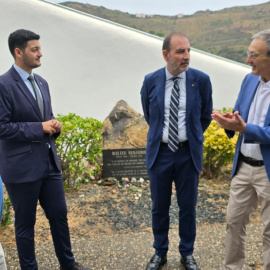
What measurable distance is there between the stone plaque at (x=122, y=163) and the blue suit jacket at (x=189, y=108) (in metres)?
2.88

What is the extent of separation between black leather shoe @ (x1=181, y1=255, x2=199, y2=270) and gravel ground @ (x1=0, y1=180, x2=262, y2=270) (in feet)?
0.36

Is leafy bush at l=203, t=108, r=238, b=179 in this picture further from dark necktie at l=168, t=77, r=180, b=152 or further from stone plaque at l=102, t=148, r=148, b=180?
dark necktie at l=168, t=77, r=180, b=152

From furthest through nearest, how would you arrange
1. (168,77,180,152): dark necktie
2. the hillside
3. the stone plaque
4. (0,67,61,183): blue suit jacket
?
the hillside, the stone plaque, (168,77,180,152): dark necktie, (0,67,61,183): blue suit jacket

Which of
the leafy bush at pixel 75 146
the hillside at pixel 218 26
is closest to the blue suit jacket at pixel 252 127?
the leafy bush at pixel 75 146

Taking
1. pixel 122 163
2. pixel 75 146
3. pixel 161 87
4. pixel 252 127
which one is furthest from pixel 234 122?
pixel 122 163

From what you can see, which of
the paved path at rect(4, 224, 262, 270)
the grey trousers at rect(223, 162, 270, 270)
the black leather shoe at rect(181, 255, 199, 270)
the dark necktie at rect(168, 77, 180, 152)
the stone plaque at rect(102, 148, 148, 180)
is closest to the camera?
the grey trousers at rect(223, 162, 270, 270)

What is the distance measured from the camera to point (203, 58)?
9469 millimetres

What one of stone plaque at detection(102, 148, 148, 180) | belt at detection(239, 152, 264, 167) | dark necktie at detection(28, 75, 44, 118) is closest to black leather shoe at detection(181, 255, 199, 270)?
Answer: belt at detection(239, 152, 264, 167)

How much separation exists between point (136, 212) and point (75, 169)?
1.18 metres

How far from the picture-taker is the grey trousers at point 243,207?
3.01 meters

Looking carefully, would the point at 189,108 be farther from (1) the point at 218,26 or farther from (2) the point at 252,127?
(1) the point at 218,26

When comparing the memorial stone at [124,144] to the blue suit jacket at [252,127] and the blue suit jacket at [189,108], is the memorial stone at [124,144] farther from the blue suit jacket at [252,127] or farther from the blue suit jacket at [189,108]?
the blue suit jacket at [252,127]

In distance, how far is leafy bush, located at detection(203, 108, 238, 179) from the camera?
6.52 meters

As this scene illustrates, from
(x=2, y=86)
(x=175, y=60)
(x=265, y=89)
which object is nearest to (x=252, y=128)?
(x=265, y=89)
